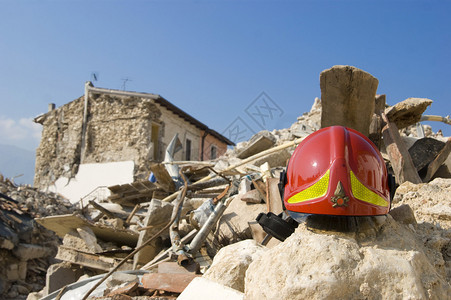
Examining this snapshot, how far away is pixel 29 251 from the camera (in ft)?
28.9

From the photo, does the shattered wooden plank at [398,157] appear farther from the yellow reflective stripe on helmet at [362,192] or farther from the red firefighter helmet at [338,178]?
the yellow reflective stripe on helmet at [362,192]

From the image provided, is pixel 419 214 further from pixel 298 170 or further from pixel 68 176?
pixel 68 176

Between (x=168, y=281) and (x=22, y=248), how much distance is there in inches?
300

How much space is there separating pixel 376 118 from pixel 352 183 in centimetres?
315

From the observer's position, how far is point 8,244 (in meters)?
8.32

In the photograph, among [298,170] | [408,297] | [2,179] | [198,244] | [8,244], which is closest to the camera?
[408,297]

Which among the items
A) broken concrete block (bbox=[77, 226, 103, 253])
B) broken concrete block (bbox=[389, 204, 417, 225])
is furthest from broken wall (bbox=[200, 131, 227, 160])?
broken concrete block (bbox=[389, 204, 417, 225])

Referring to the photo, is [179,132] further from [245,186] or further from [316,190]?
[316,190]

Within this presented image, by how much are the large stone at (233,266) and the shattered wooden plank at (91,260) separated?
279 cm

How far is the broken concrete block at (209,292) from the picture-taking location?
1.89m

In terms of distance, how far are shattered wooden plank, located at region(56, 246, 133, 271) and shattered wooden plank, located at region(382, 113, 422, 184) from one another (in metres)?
3.65

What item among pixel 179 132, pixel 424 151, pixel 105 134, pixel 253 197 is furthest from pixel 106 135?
pixel 424 151

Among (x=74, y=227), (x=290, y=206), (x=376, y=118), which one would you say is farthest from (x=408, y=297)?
(x=74, y=227)

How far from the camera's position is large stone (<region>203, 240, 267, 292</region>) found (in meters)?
2.11
